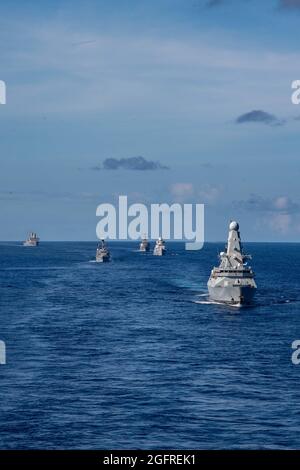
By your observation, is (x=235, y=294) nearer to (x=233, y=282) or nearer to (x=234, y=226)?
(x=233, y=282)

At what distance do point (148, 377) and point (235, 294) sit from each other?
68.7m

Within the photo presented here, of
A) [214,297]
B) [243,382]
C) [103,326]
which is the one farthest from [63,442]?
[214,297]

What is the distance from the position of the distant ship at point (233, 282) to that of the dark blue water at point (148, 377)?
179 inches

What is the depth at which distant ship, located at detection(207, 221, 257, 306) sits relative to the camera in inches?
6137

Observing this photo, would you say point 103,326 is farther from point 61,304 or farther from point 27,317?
point 61,304

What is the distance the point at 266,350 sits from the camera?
4230 inches

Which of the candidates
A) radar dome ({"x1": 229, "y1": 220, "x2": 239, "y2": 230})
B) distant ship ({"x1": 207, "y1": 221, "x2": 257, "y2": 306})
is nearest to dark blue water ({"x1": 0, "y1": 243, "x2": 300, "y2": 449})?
distant ship ({"x1": 207, "y1": 221, "x2": 257, "y2": 306})

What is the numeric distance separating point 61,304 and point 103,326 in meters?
30.5

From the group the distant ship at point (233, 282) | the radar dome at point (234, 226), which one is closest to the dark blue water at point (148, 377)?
the distant ship at point (233, 282)

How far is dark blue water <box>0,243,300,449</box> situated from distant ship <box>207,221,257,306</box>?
4.54 meters

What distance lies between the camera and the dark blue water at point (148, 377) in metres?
68.1

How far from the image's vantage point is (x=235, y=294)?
15638cm

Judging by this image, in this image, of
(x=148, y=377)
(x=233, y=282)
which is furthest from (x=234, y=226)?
(x=148, y=377)

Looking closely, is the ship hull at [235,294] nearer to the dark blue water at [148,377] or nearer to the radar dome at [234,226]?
the dark blue water at [148,377]
